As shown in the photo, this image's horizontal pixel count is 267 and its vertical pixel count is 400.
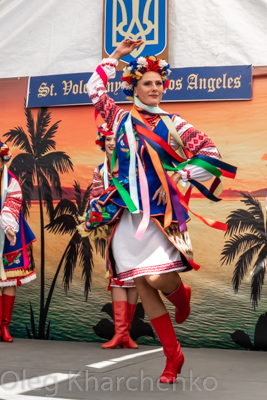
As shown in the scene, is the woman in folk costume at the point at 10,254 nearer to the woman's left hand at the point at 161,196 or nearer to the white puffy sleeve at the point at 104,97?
the white puffy sleeve at the point at 104,97

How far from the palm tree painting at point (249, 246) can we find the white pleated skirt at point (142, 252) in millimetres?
1553

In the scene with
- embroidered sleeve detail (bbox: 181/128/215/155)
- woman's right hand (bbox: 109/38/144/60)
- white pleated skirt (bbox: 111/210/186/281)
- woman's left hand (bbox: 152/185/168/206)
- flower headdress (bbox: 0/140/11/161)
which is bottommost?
Answer: white pleated skirt (bbox: 111/210/186/281)

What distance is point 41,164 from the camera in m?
5.32

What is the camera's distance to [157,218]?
3256 mm

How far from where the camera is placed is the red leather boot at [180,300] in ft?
10.9

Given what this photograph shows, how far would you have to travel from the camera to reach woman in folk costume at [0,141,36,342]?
16.1 feet

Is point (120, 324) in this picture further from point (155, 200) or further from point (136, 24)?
point (136, 24)

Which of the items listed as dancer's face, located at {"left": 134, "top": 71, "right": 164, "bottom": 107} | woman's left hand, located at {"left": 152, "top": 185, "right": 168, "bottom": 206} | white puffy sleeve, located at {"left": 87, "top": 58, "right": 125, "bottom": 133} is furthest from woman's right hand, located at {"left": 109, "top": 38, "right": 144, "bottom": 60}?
woman's left hand, located at {"left": 152, "top": 185, "right": 168, "bottom": 206}

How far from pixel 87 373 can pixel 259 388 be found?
3.10 ft

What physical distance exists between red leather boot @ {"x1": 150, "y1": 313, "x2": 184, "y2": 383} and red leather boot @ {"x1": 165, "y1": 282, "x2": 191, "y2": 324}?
4.8 inches

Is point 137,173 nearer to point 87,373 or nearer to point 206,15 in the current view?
point 87,373

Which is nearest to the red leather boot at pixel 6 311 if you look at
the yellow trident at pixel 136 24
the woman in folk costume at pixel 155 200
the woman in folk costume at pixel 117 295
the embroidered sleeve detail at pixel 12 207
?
the embroidered sleeve detail at pixel 12 207

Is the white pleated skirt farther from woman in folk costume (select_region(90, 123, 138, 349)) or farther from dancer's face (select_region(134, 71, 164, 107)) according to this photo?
woman in folk costume (select_region(90, 123, 138, 349))

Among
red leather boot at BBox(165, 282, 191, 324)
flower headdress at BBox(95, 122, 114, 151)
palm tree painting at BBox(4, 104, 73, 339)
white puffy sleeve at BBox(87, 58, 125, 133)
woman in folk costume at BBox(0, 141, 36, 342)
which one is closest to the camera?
red leather boot at BBox(165, 282, 191, 324)
